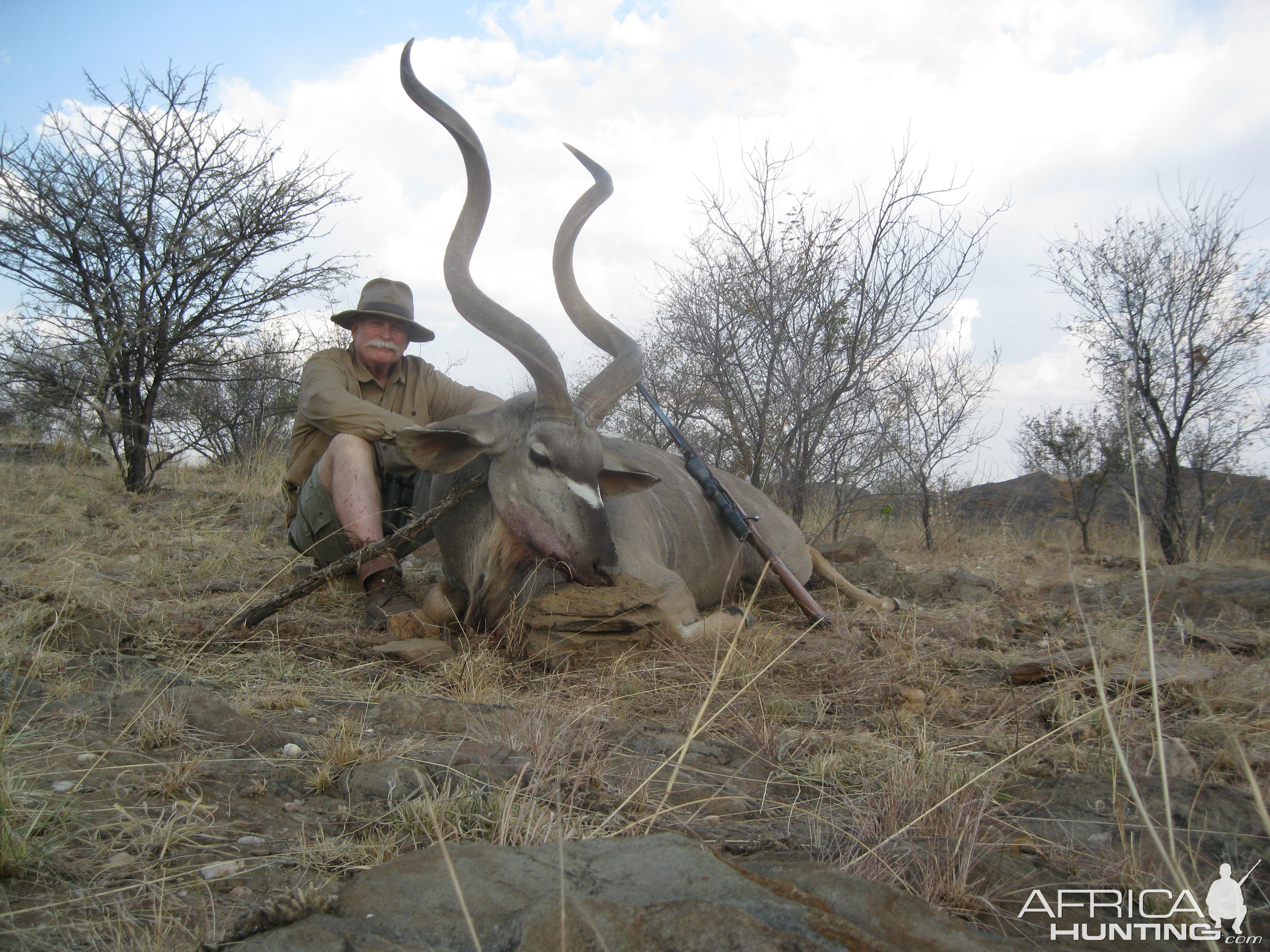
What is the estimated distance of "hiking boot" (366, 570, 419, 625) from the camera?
391 centimetres

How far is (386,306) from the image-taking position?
4613mm

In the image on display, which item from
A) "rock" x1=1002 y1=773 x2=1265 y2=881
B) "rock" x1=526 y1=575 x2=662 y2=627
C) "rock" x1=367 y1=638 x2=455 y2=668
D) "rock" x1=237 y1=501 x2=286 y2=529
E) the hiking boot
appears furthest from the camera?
"rock" x1=237 y1=501 x2=286 y2=529

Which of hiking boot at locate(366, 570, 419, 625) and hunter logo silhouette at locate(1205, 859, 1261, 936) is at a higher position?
hiking boot at locate(366, 570, 419, 625)

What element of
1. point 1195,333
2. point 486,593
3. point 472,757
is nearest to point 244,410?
point 486,593

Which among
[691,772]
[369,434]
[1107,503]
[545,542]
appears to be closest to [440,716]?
[691,772]

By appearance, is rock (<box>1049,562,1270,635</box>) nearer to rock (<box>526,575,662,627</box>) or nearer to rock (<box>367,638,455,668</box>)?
rock (<box>526,575,662,627</box>)

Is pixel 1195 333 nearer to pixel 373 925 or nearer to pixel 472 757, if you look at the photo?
pixel 472 757

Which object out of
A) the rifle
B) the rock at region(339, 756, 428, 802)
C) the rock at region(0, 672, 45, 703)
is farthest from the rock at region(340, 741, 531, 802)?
the rifle

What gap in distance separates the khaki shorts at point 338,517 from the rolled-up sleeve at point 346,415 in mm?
238

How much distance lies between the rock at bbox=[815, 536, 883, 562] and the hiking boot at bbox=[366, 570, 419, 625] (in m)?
3.19

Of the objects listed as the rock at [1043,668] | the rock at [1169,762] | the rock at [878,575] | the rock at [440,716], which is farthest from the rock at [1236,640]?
the rock at [440,716]

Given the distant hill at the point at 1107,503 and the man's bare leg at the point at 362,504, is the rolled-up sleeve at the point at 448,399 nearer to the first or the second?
the man's bare leg at the point at 362,504

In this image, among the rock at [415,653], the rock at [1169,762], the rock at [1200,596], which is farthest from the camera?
the rock at [1200,596]

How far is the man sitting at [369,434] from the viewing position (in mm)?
4078
